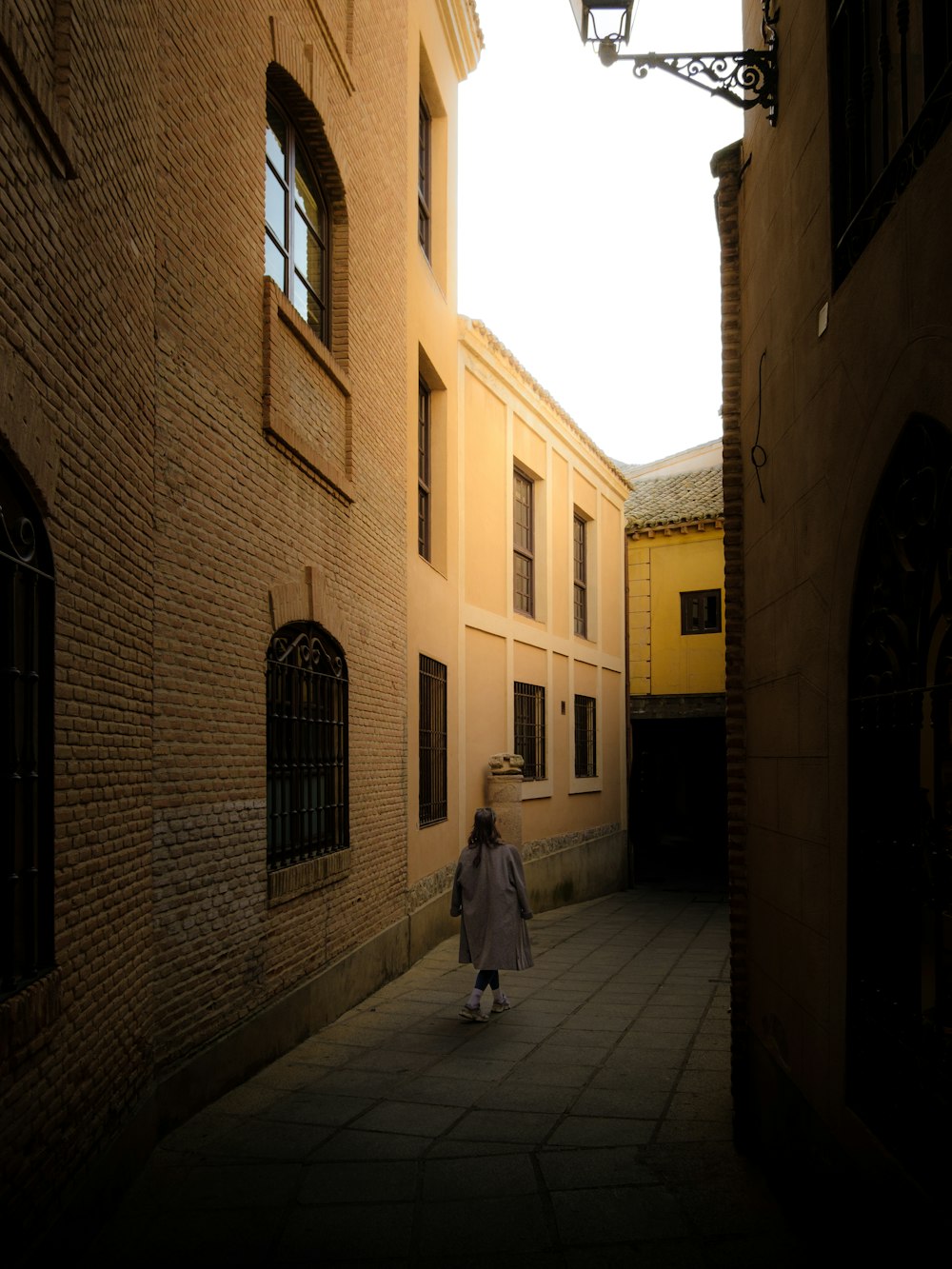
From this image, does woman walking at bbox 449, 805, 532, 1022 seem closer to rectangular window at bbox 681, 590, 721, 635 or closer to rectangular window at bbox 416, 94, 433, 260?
rectangular window at bbox 416, 94, 433, 260

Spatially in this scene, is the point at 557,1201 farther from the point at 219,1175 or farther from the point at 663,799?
the point at 663,799

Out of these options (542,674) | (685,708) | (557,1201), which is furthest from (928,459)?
(685,708)

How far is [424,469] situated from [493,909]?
20.9 feet

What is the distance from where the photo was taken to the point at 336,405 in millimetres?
10086

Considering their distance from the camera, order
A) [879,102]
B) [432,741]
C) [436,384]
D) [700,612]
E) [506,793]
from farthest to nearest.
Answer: [700,612], [506,793], [436,384], [432,741], [879,102]

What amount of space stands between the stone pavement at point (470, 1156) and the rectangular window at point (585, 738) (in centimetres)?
1090

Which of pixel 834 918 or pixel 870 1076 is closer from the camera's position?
pixel 870 1076

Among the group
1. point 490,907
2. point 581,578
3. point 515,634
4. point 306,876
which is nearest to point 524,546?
point 515,634

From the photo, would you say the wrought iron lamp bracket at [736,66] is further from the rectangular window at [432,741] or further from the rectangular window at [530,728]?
the rectangular window at [530,728]

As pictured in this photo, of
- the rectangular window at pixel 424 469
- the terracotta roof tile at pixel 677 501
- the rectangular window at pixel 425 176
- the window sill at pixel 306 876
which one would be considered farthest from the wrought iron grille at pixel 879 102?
the terracotta roof tile at pixel 677 501

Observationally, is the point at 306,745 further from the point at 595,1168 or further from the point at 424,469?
the point at 424,469

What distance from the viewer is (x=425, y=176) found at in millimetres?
14828

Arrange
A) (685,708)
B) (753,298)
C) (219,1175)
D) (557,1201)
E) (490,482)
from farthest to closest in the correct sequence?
1. (685,708)
2. (490,482)
3. (753,298)
4. (219,1175)
5. (557,1201)

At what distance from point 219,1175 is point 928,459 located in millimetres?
4540
